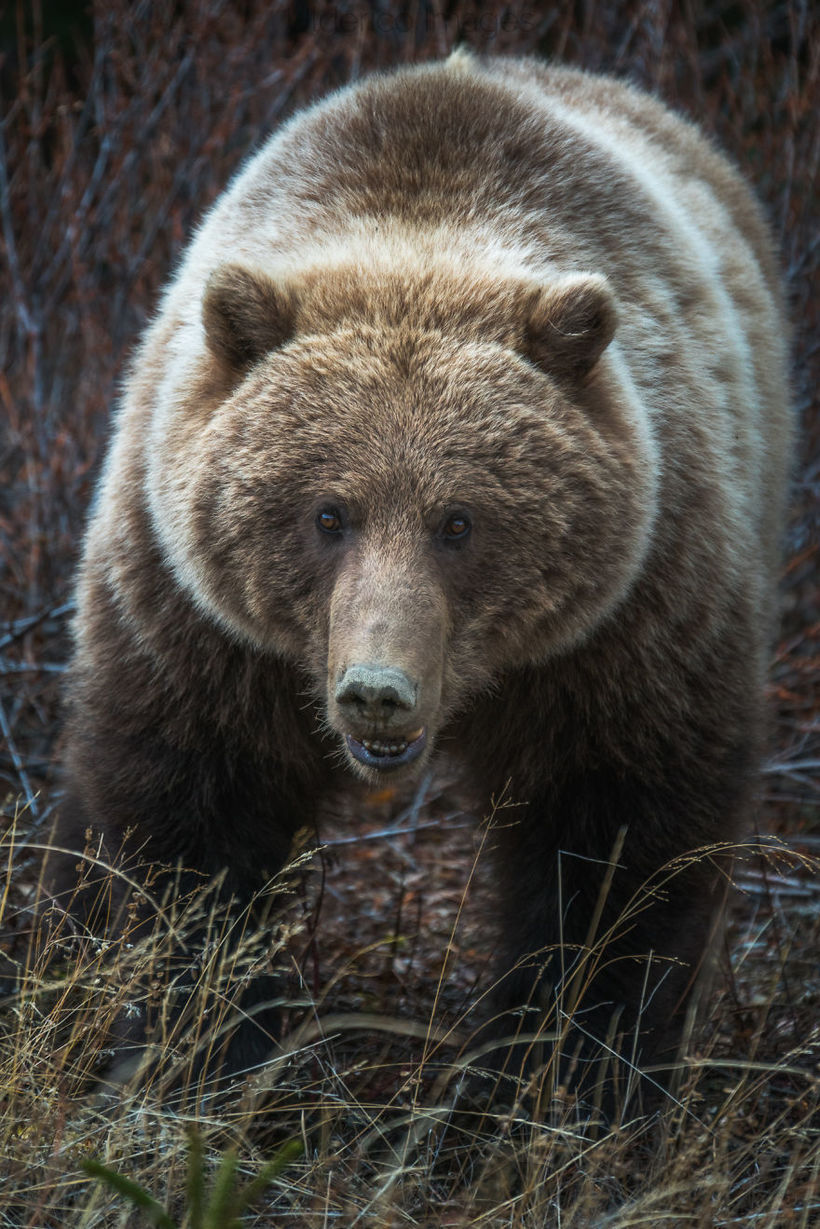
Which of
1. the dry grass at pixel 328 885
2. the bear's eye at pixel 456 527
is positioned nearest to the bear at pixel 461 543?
the bear's eye at pixel 456 527

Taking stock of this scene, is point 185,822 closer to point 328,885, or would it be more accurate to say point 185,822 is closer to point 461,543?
point 461,543

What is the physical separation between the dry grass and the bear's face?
31.0 inches

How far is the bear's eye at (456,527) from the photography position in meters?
3.54

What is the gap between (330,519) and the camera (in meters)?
3.54

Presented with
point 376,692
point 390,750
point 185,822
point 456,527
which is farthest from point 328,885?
point 376,692

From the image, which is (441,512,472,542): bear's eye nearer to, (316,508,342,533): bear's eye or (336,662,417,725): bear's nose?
(316,508,342,533): bear's eye

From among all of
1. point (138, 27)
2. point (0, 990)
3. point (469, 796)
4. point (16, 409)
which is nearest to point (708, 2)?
point (138, 27)

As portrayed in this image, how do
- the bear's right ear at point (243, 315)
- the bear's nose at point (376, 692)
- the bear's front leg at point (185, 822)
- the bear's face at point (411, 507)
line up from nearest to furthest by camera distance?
the bear's nose at point (376, 692) → the bear's face at point (411, 507) → the bear's right ear at point (243, 315) → the bear's front leg at point (185, 822)

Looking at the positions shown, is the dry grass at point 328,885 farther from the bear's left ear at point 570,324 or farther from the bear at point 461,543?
the bear's left ear at point 570,324

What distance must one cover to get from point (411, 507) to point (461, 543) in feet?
0.52

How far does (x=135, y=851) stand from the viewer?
399cm

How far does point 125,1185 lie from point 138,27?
6.75 meters

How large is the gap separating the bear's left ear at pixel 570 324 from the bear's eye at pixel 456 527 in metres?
0.50

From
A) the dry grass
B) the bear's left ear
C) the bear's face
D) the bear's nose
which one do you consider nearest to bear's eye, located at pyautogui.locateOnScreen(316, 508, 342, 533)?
the bear's face
